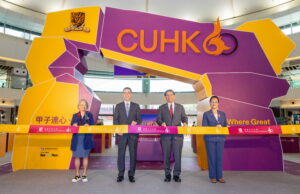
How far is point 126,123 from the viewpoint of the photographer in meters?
3.53

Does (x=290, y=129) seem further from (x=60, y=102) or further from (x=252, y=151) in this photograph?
(x=60, y=102)

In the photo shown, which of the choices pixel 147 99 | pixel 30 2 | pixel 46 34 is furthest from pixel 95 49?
pixel 147 99

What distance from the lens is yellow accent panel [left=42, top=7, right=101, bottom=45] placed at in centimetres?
469

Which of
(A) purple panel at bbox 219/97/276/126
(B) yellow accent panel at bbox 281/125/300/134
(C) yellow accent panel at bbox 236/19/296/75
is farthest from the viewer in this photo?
(C) yellow accent panel at bbox 236/19/296/75

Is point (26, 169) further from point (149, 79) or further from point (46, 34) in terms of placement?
point (149, 79)

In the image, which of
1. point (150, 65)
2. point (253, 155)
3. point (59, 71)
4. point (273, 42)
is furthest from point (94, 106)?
point (273, 42)

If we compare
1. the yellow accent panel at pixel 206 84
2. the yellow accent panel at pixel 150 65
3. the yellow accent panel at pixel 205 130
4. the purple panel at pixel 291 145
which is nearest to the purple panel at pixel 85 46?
the yellow accent panel at pixel 150 65

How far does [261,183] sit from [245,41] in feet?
10.3


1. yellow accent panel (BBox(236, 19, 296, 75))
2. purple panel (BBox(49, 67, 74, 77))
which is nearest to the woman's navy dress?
purple panel (BBox(49, 67, 74, 77))

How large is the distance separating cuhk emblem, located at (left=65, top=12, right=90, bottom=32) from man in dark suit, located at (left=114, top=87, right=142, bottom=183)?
2.18 meters

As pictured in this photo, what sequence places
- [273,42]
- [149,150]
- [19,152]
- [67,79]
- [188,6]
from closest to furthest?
[19,152] → [67,79] → [273,42] → [149,150] → [188,6]

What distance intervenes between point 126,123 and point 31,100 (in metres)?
2.45

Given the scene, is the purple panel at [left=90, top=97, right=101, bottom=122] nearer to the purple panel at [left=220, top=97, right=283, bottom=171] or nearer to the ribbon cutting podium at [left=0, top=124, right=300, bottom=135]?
the ribbon cutting podium at [left=0, top=124, right=300, bottom=135]

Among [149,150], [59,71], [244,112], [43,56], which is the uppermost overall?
[43,56]
